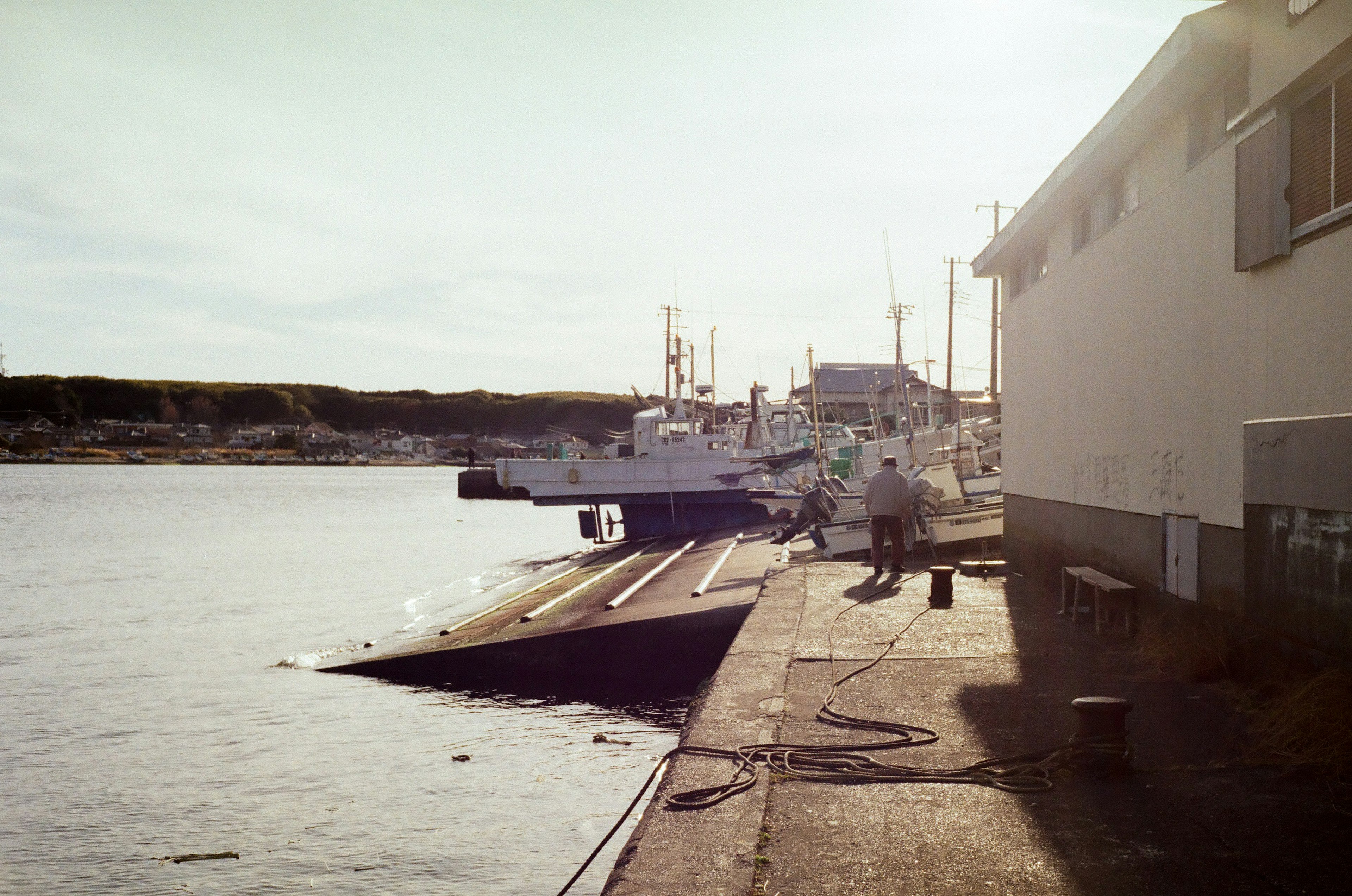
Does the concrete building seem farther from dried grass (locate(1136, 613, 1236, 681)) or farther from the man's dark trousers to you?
the man's dark trousers

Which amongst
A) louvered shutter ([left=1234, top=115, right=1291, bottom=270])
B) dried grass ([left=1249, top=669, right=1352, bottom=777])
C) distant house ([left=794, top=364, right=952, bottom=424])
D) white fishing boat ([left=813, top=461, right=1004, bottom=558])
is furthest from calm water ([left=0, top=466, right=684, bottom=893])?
distant house ([left=794, top=364, right=952, bottom=424])

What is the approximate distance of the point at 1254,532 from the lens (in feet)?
22.7

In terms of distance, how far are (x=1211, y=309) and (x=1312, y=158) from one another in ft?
5.25

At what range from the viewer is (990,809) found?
195 inches

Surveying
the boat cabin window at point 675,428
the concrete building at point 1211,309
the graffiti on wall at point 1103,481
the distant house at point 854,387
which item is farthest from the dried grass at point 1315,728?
the distant house at point 854,387

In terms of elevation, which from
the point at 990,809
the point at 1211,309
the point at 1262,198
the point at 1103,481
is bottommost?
the point at 990,809

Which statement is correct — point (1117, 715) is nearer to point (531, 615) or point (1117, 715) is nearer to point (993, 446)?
point (531, 615)

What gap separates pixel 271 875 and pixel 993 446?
83.4ft

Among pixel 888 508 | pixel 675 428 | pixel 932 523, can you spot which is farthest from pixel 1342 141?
pixel 675 428

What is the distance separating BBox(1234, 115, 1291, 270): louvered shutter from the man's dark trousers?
8.27m

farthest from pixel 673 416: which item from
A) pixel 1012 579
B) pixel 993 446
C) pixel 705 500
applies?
pixel 1012 579

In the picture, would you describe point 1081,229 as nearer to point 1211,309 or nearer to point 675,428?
point 1211,309

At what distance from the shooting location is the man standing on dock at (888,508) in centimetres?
1514

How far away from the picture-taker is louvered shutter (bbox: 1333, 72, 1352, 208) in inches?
245
